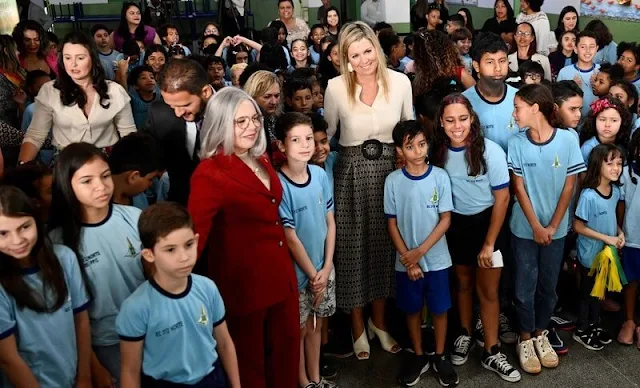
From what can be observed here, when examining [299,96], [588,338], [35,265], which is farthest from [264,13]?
[35,265]

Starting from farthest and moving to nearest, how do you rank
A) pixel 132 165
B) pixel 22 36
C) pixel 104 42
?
pixel 104 42 → pixel 22 36 → pixel 132 165

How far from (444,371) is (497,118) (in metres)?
1.24

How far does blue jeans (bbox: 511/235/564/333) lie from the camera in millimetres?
2818

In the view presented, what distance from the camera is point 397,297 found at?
2.84 meters

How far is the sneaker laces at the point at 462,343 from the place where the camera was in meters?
2.94

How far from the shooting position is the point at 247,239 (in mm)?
2094

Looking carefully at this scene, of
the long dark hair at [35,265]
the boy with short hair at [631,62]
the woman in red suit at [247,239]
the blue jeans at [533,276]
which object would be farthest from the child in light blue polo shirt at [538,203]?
the long dark hair at [35,265]

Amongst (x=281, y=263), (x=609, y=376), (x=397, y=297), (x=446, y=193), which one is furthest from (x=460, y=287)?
(x=281, y=263)

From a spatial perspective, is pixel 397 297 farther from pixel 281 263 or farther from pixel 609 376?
pixel 609 376

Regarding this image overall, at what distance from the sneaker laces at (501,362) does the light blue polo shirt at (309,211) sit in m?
0.99

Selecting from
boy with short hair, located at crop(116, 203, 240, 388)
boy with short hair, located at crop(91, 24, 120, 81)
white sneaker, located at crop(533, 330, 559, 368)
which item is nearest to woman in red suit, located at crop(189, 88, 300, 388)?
boy with short hair, located at crop(116, 203, 240, 388)

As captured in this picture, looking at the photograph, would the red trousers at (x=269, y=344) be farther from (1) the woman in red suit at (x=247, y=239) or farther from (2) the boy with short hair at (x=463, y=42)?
(2) the boy with short hair at (x=463, y=42)

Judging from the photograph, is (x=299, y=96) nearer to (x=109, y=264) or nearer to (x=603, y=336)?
(x=109, y=264)

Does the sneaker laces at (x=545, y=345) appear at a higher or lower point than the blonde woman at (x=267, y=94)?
lower
